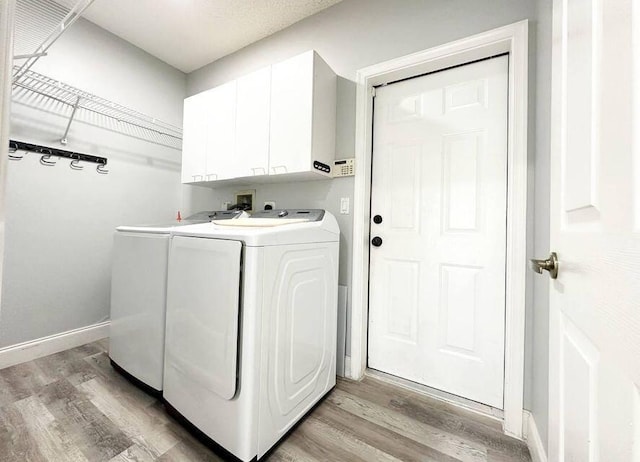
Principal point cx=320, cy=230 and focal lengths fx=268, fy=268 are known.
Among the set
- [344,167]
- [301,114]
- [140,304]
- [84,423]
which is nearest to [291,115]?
[301,114]

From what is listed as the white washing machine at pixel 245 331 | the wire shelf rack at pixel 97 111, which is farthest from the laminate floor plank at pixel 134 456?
the wire shelf rack at pixel 97 111

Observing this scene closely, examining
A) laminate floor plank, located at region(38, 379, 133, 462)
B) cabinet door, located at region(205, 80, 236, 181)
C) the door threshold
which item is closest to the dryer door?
laminate floor plank, located at region(38, 379, 133, 462)

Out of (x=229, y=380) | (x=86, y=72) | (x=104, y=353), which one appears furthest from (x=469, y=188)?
(x=86, y=72)

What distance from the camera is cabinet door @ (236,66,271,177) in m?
1.84

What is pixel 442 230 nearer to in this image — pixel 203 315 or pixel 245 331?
pixel 245 331

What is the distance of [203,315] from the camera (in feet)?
3.97

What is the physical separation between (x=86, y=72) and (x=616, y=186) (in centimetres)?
318

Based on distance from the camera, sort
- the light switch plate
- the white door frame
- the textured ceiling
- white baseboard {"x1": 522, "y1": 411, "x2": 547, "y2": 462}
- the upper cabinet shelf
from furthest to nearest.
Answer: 1. the textured ceiling
2. the light switch plate
3. the upper cabinet shelf
4. the white door frame
5. white baseboard {"x1": 522, "y1": 411, "x2": 547, "y2": 462}

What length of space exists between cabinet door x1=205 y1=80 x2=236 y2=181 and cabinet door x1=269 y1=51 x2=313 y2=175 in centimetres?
40

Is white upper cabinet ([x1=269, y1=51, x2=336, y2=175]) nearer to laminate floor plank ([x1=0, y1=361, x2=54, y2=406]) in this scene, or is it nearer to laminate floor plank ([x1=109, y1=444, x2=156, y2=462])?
laminate floor plank ([x1=109, y1=444, x2=156, y2=462])

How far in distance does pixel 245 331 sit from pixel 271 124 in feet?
4.37

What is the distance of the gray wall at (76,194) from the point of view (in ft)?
6.22

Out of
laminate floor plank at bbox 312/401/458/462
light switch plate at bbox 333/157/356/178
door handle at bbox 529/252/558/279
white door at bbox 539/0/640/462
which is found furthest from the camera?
light switch plate at bbox 333/157/356/178

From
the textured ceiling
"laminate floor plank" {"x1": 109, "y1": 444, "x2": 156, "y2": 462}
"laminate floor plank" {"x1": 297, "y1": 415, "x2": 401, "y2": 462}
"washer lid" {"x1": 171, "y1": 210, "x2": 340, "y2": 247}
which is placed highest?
the textured ceiling
